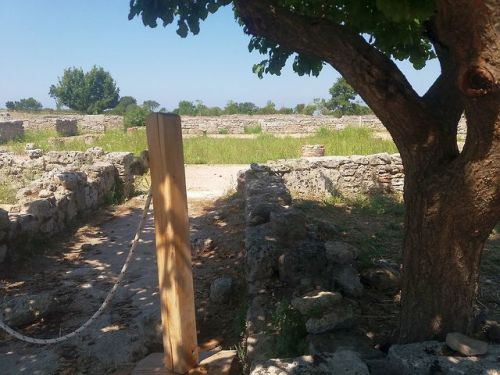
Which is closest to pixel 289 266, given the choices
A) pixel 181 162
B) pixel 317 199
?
pixel 181 162

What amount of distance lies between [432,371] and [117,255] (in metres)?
5.29

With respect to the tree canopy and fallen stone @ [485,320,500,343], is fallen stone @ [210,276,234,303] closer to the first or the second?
the tree canopy

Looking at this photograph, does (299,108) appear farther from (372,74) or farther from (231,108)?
(372,74)

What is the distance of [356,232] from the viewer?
6262 millimetres

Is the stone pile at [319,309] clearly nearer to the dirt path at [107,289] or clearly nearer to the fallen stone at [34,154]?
the dirt path at [107,289]

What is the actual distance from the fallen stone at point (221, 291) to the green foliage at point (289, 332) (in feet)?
5.20

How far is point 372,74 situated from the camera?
228cm

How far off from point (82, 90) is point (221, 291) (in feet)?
166

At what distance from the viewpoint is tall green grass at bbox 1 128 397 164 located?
1435 centimetres

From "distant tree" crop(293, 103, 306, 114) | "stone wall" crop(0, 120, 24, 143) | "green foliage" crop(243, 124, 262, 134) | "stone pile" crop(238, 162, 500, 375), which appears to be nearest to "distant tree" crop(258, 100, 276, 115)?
"distant tree" crop(293, 103, 306, 114)

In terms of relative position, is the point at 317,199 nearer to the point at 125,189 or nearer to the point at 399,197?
the point at 399,197

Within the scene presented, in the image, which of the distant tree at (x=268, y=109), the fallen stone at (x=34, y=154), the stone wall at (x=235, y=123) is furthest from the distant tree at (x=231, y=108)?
the fallen stone at (x=34, y=154)

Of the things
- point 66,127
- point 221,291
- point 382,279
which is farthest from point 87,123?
point 382,279

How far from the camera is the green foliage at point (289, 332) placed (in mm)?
2652
